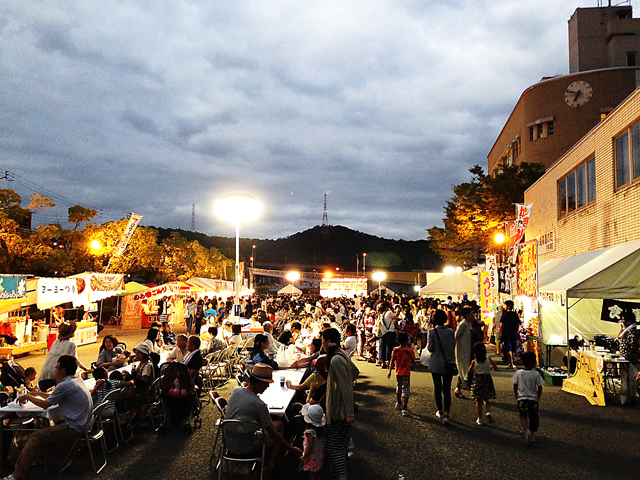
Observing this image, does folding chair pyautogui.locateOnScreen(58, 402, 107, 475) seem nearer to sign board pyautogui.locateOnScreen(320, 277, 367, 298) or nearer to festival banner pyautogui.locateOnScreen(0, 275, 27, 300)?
festival banner pyautogui.locateOnScreen(0, 275, 27, 300)

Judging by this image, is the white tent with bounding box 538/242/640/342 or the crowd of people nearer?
the crowd of people

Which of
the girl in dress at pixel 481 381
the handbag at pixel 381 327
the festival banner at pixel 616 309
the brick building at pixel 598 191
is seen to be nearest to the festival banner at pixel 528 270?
the festival banner at pixel 616 309

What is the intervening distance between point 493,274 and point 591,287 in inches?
296

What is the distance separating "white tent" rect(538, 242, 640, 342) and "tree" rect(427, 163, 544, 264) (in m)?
15.3

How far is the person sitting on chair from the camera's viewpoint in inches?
191

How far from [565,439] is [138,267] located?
1259 inches

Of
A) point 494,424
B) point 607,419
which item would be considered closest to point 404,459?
point 494,424

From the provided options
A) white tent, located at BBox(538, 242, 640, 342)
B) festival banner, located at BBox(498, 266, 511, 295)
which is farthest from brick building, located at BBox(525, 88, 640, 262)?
festival banner, located at BBox(498, 266, 511, 295)

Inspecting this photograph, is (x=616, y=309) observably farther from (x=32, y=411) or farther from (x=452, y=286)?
(x=32, y=411)

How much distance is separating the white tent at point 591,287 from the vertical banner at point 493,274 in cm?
211

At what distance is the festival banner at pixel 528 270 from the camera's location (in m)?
11.2

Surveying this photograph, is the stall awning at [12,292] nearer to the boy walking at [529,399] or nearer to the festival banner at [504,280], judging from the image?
the boy walking at [529,399]

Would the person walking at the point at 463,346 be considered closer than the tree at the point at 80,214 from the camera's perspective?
Yes

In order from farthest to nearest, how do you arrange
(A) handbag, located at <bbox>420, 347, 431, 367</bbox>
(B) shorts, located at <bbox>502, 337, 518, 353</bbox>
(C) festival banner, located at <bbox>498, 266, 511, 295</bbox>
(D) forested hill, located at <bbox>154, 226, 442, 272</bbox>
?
1. (D) forested hill, located at <bbox>154, 226, 442, 272</bbox>
2. (C) festival banner, located at <bbox>498, 266, 511, 295</bbox>
3. (B) shorts, located at <bbox>502, 337, 518, 353</bbox>
4. (A) handbag, located at <bbox>420, 347, 431, 367</bbox>
